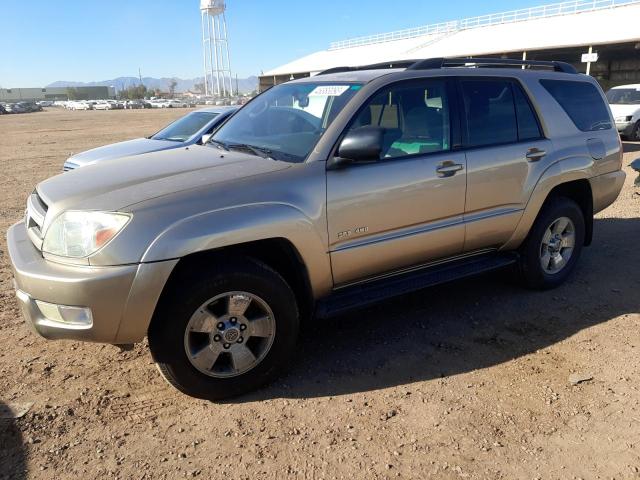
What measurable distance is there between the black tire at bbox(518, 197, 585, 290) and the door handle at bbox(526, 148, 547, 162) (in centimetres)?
52

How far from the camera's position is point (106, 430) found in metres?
2.92

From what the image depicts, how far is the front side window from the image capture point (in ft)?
11.8

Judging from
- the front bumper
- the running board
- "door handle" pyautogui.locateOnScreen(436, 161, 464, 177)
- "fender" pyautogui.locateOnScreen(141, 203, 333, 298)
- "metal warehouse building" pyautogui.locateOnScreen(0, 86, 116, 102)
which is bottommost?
the running board

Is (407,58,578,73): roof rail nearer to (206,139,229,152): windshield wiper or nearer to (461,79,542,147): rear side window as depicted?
(461,79,542,147): rear side window

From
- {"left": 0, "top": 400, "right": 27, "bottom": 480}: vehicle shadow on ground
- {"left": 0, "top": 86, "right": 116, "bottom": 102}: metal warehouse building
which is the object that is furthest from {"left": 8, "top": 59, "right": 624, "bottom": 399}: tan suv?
{"left": 0, "top": 86, "right": 116, "bottom": 102}: metal warehouse building

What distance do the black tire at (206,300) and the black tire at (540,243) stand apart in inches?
93.7

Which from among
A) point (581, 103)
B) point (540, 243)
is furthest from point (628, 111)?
point (540, 243)

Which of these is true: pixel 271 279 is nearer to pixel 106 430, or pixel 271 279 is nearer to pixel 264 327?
pixel 264 327

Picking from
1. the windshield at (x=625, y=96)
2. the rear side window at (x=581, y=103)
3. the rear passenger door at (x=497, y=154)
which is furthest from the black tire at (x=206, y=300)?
the windshield at (x=625, y=96)

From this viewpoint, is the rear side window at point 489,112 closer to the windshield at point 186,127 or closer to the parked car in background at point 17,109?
the windshield at point 186,127

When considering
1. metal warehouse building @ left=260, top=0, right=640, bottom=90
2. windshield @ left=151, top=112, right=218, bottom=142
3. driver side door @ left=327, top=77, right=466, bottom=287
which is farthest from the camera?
metal warehouse building @ left=260, top=0, right=640, bottom=90

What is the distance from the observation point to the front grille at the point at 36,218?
3.05 metres

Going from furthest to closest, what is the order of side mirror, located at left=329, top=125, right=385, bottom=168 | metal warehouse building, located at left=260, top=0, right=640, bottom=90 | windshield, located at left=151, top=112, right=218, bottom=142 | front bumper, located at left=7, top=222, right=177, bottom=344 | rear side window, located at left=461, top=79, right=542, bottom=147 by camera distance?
metal warehouse building, located at left=260, top=0, right=640, bottom=90 < windshield, located at left=151, top=112, right=218, bottom=142 < rear side window, located at left=461, top=79, right=542, bottom=147 < side mirror, located at left=329, top=125, right=385, bottom=168 < front bumper, located at left=7, top=222, right=177, bottom=344

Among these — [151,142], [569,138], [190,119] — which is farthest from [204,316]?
[190,119]
